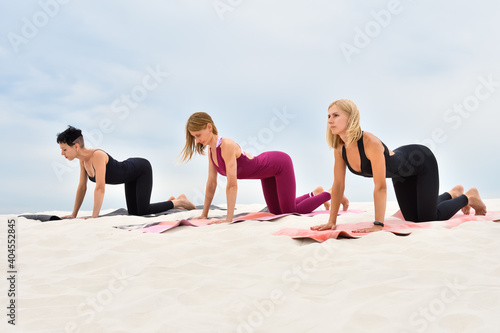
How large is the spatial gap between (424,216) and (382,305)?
2474mm

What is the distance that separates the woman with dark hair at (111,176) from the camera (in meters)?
5.41

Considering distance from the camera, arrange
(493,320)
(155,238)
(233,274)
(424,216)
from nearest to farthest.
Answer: (493,320)
(233,274)
(155,238)
(424,216)

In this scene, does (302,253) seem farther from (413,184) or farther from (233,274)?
(413,184)

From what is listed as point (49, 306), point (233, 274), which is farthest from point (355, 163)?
point (49, 306)

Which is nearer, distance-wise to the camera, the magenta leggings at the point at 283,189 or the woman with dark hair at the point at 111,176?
the magenta leggings at the point at 283,189

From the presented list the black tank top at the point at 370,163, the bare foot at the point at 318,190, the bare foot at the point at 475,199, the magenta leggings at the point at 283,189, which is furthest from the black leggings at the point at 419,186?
the bare foot at the point at 318,190

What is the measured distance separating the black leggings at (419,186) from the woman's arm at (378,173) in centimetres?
54

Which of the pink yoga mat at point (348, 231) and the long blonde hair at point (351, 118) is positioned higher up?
the long blonde hair at point (351, 118)

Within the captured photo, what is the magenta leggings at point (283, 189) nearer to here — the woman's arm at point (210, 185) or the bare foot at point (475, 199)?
the woman's arm at point (210, 185)

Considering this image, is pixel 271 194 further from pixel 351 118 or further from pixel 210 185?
pixel 351 118

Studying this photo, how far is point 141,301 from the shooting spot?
203 cm

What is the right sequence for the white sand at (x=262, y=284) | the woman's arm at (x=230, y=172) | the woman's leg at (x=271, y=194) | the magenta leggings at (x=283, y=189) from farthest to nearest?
1. the woman's leg at (x=271, y=194)
2. the magenta leggings at (x=283, y=189)
3. the woman's arm at (x=230, y=172)
4. the white sand at (x=262, y=284)

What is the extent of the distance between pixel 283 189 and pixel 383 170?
1856mm

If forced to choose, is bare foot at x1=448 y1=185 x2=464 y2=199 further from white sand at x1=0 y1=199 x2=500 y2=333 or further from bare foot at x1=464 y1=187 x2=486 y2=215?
white sand at x1=0 y1=199 x2=500 y2=333
